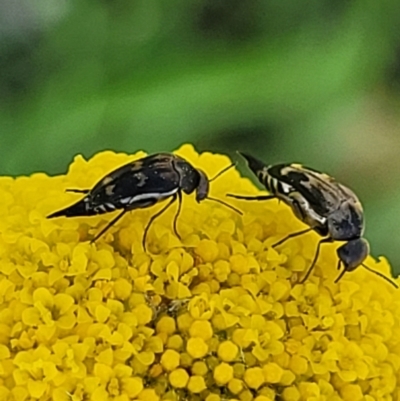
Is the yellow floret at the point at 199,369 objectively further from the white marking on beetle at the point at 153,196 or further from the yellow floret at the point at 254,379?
the white marking on beetle at the point at 153,196

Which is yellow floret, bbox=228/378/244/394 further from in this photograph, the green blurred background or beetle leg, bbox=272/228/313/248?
the green blurred background

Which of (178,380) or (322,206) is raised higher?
(322,206)

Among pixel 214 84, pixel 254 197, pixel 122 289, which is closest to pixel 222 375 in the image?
pixel 122 289

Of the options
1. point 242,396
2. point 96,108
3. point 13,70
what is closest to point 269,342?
point 242,396

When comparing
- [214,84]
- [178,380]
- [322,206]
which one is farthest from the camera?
[214,84]

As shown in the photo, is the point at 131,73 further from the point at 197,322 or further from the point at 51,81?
the point at 197,322

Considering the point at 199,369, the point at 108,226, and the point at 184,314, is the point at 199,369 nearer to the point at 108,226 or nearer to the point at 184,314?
the point at 184,314
